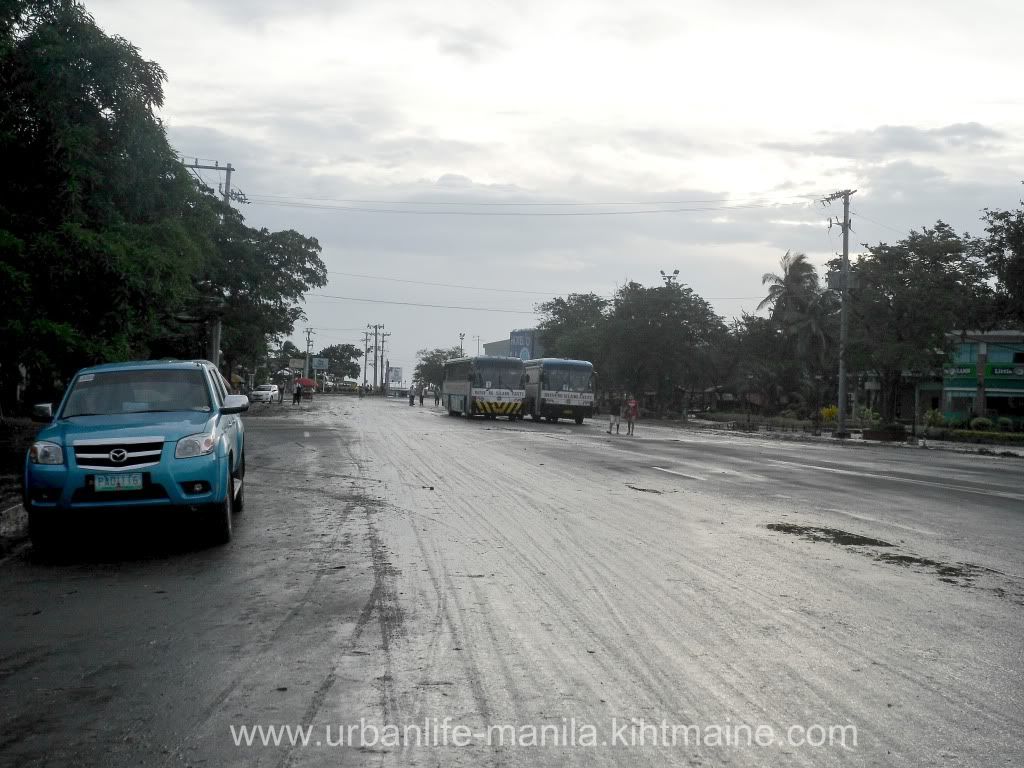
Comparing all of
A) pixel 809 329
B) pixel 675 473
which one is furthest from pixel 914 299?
pixel 809 329

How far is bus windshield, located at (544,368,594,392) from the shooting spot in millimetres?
48031

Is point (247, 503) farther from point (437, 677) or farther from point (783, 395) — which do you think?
point (783, 395)

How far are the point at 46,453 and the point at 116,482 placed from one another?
0.73 meters

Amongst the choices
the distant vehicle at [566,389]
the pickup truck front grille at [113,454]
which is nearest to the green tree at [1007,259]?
the distant vehicle at [566,389]

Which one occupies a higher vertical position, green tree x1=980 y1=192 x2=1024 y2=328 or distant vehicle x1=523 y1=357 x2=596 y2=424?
green tree x1=980 y1=192 x2=1024 y2=328

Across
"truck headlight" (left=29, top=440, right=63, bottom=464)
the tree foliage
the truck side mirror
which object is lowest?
"truck headlight" (left=29, top=440, right=63, bottom=464)

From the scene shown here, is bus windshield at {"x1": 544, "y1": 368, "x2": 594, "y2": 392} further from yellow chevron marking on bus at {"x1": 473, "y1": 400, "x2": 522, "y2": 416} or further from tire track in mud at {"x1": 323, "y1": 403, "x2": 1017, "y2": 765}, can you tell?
tire track in mud at {"x1": 323, "y1": 403, "x2": 1017, "y2": 765}

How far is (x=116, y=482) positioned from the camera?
339 inches

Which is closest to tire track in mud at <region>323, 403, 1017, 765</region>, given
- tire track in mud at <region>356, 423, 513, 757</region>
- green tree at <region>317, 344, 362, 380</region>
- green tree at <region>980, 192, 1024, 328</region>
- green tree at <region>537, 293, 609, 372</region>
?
tire track in mud at <region>356, 423, 513, 757</region>

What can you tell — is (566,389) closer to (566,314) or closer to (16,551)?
(16,551)

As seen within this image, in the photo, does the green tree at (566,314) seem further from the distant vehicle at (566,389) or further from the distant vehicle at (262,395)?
the distant vehicle at (566,389)

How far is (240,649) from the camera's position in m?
5.73

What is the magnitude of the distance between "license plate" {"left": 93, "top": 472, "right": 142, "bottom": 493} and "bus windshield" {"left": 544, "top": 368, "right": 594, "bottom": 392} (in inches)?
1562

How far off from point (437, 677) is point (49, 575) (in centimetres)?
457
